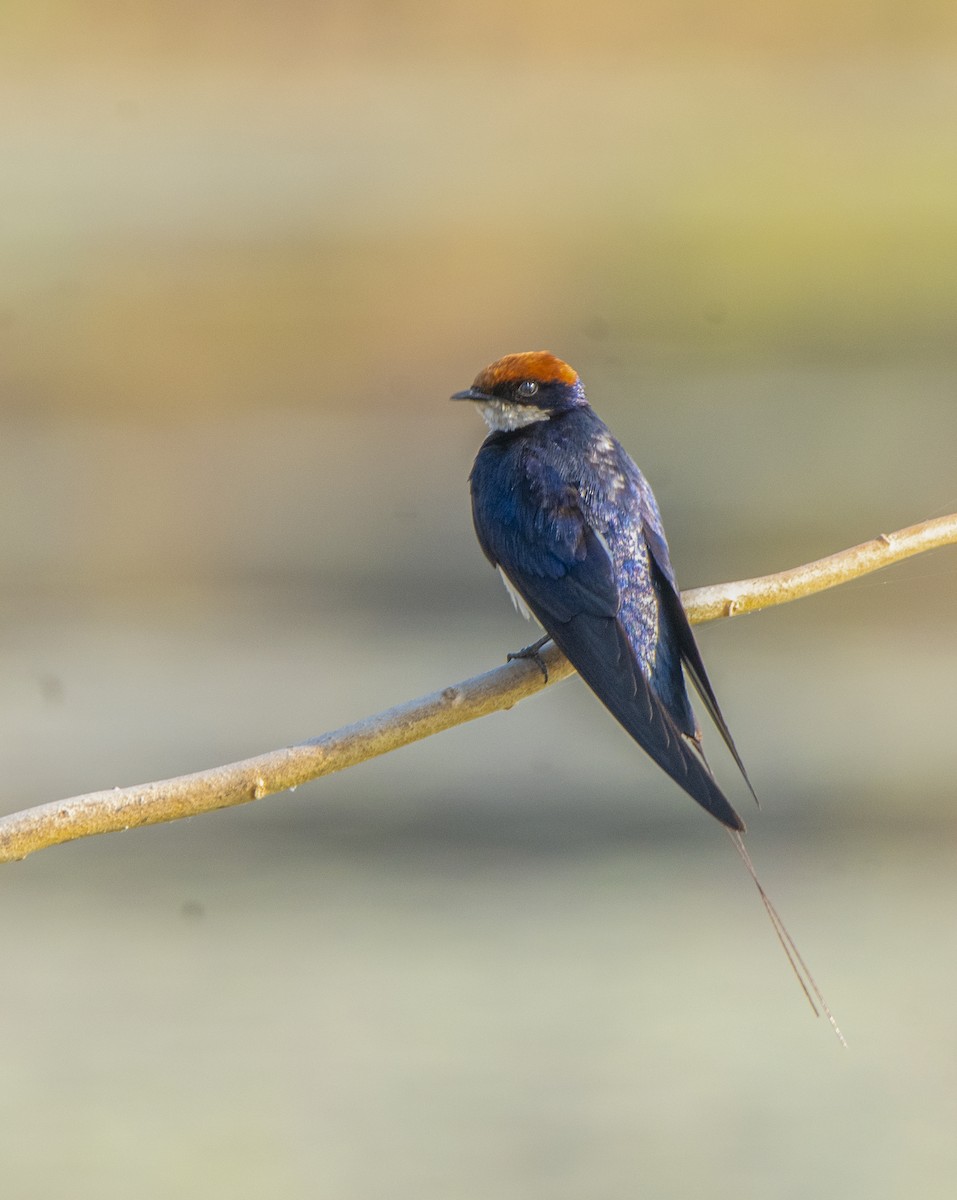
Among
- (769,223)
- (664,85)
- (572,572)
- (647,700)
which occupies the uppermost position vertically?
(664,85)

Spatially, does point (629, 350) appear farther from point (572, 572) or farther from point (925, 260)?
point (572, 572)

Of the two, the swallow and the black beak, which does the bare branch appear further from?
the black beak

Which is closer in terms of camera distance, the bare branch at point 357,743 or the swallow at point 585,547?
the bare branch at point 357,743

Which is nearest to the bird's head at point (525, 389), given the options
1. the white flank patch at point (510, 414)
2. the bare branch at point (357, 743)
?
the white flank patch at point (510, 414)

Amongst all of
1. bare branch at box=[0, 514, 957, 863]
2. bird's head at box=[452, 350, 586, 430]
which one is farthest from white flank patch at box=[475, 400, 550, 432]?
bare branch at box=[0, 514, 957, 863]

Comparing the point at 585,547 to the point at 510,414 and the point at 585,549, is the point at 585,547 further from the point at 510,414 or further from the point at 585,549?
the point at 510,414

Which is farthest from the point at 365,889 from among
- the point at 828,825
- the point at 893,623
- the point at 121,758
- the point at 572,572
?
the point at 572,572

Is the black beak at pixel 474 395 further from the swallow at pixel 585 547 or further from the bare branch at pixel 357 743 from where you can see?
the bare branch at pixel 357 743
